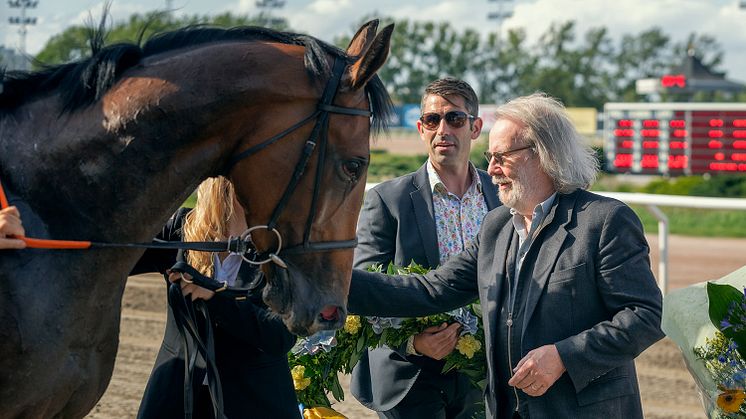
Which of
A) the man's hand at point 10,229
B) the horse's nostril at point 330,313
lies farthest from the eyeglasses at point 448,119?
the man's hand at point 10,229

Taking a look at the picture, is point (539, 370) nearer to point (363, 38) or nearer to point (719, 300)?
point (719, 300)

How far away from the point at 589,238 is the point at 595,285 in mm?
159

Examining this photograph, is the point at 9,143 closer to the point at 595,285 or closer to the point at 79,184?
the point at 79,184

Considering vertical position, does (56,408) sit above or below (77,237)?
below

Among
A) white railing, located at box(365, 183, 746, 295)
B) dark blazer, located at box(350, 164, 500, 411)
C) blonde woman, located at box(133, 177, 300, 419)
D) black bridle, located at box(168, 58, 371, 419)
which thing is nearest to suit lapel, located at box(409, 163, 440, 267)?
dark blazer, located at box(350, 164, 500, 411)

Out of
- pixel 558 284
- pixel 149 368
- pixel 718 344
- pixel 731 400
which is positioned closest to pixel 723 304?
pixel 718 344

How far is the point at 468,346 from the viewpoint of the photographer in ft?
12.5

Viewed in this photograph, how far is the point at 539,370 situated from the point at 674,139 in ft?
61.2

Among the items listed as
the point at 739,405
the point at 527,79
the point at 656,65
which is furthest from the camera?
the point at 656,65

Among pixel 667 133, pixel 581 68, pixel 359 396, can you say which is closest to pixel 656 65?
pixel 581 68

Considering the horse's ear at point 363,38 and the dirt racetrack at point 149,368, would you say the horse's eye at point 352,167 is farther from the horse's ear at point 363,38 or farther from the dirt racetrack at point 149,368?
the dirt racetrack at point 149,368

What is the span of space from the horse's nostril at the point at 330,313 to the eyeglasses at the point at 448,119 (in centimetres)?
174

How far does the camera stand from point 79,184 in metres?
2.64

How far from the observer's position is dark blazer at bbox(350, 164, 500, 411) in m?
4.14
